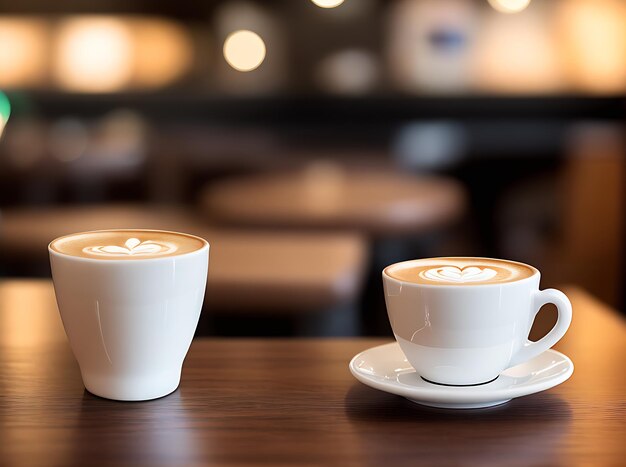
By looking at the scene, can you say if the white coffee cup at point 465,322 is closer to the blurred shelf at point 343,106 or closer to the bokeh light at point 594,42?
the blurred shelf at point 343,106

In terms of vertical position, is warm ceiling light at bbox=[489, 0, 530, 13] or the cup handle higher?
warm ceiling light at bbox=[489, 0, 530, 13]

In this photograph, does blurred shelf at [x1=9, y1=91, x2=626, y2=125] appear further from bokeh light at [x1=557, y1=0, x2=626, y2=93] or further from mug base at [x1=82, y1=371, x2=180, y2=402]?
mug base at [x1=82, y1=371, x2=180, y2=402]

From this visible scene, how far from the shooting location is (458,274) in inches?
22.7

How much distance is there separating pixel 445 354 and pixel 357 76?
3.65 meters

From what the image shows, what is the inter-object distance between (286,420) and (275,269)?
879 millimetres

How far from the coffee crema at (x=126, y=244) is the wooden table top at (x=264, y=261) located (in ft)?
2.30

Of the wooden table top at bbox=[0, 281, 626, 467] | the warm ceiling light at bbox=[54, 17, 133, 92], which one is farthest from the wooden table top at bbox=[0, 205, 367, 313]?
the warm ceiling light at bbox=[54, 17, 133, 92]

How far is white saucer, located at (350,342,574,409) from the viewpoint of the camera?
1.79 feet

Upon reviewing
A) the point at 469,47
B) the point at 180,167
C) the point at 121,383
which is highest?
the point at 469,47

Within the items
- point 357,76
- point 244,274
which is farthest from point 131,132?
point 244,274

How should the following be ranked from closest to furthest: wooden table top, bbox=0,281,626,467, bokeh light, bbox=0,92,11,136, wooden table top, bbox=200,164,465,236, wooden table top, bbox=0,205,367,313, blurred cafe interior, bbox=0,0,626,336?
wooden table top, bbox=0,281,626,467, wooden table top, bbox=0,205,367,313, wooden table top, bbox=200,164,465,236, bokeh light, bbox=0,92,11,136, blurred cafe interior, bbox=0,0,626,336

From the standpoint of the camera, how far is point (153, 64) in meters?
4.11

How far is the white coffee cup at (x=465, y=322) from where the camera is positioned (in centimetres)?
54

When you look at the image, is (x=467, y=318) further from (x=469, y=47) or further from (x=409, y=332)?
(x=469, y=47)
